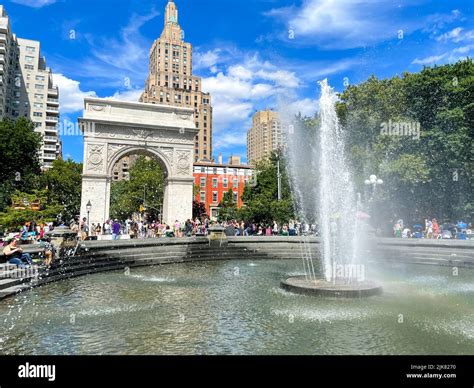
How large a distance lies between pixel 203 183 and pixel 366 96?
54.9 metres

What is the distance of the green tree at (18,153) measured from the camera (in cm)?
3897

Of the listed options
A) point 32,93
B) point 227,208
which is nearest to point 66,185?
point 227,208

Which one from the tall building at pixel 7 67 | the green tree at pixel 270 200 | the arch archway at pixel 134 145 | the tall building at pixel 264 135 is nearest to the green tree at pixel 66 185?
the tall building at pixel 7 67

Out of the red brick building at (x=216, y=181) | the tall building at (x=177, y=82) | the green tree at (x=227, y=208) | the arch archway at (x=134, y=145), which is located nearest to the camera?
the arch archway at (x=134, y=145)

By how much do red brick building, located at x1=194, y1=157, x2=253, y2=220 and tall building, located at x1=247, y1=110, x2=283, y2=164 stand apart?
5.32m

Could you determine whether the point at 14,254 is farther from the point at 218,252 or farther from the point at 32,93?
the point at 32,93

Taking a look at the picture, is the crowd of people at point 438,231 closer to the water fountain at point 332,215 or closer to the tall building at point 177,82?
the water fountain at point 332,215

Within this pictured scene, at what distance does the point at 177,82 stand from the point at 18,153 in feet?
237

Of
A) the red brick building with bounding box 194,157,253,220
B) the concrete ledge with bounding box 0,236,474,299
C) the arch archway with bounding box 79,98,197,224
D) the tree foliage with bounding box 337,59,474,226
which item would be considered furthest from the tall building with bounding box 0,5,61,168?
the concrete ledge with bounding box 0,236,474,299

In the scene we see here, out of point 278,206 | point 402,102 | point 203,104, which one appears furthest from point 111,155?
point 203,104

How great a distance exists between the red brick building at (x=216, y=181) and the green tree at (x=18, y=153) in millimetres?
42237

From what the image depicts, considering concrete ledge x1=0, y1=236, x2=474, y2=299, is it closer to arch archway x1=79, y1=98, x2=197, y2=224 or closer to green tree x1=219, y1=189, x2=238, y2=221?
arch archway x1=79, y1=98, x2=197, y2=224

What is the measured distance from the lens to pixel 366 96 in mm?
31250

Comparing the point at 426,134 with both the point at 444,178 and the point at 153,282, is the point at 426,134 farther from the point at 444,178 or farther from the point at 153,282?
the point at 153,282
